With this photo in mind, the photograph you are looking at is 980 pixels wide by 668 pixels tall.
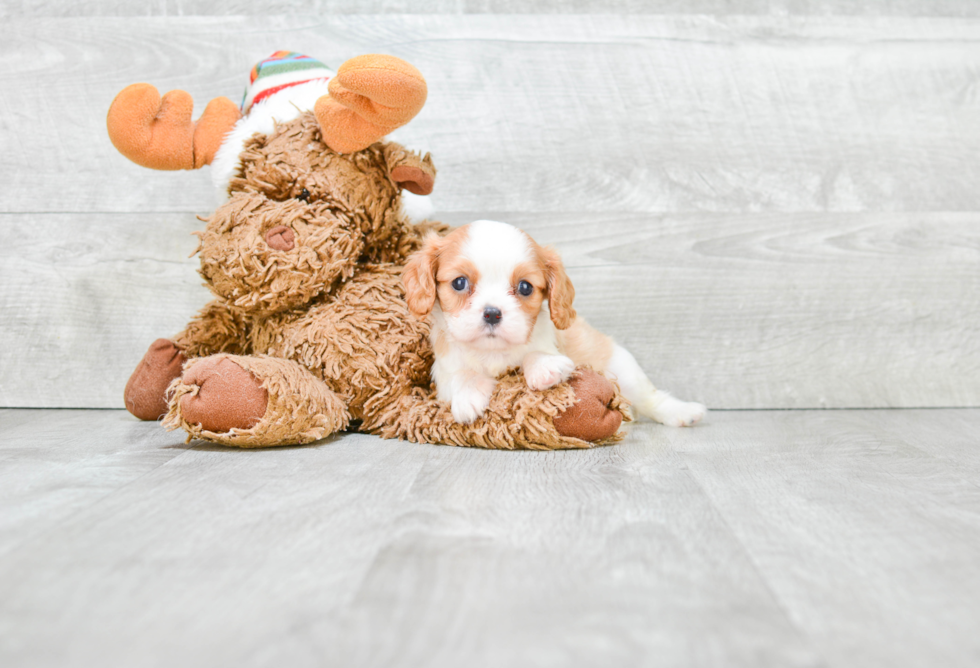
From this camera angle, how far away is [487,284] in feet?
3.74

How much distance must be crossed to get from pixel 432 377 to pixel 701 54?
3.06 feet

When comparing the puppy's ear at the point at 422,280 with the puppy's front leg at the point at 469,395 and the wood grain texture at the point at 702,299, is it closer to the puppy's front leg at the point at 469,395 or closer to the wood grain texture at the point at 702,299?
the puppy's front leg at the point at 469,395

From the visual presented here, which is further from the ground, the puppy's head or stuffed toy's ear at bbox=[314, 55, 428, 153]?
stuffed toy's ear at bbox=[314, 55, 428, 153]

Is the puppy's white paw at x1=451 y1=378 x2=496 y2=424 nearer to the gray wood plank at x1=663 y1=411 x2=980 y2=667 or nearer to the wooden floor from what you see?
the wooden floor

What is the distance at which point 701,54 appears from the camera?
164 centimetres

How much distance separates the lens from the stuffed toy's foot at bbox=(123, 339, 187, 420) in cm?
136

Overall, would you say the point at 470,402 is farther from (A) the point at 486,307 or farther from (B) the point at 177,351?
(B) the point at 177,351

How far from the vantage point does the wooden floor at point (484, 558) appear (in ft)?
1.84

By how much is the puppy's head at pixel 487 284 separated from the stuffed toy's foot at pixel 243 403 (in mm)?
224

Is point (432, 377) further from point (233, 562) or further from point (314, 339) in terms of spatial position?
point (233, 562)

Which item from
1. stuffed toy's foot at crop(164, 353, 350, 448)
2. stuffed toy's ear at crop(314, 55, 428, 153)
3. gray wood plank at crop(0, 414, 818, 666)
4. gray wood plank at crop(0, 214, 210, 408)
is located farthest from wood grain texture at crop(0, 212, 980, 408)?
gray wood plank at crop(0, 414, 818, 666)

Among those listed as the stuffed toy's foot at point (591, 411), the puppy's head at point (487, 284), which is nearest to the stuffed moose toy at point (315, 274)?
the stuffed toy's foot at point (591, 411)

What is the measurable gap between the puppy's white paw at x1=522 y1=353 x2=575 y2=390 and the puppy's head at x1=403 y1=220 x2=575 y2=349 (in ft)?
0.15

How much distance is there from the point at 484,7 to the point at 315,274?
0.76 meters
